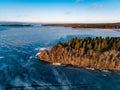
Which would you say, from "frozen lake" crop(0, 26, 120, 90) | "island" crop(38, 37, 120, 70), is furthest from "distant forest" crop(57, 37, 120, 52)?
"frozen lake" crop(0, 26, 120, 90)

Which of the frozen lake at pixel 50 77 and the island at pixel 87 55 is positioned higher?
the island at pixel 87 55

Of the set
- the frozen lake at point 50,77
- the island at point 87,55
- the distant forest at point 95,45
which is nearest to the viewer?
the frozen lake at point 50,77

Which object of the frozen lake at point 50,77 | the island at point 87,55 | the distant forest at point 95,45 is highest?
the distant forest at point 95,45

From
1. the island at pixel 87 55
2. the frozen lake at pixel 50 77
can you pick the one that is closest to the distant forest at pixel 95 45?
the island at pixel 87 55

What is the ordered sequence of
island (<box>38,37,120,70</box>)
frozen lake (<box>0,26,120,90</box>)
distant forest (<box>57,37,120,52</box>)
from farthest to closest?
distant forest (<box>57,37,120,52</box>), island (<box>38,37,120,70</box>), frozen lake (<box>0,26,120,90</box>)

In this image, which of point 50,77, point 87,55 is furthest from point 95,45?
point 50,77

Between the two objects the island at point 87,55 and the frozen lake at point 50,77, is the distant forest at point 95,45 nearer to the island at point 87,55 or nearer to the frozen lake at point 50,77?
the island at point 87,55

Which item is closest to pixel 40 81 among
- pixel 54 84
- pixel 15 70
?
pixel 54 84

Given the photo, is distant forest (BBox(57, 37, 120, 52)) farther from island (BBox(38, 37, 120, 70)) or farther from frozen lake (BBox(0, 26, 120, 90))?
frozen lake (BBox(0, 26, 120, 90))

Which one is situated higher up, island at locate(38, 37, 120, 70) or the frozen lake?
island at locate(38, 37, 120, 70)

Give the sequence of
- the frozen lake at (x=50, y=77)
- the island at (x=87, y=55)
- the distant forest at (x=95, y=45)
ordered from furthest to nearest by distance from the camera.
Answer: the distant forest at (x=95, y=45), the island at (x=87, y=55), the frozen lake at (x=50, y=77)
